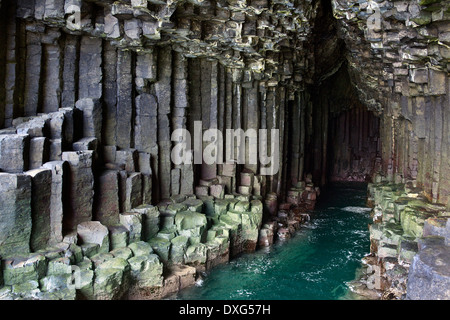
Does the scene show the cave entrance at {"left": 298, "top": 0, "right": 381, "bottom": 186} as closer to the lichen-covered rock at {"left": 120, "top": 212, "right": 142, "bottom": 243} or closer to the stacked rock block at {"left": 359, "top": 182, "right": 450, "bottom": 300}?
the stacked rock block at {"left": 359, "top": 182, "right": 450, "bottom": 300}

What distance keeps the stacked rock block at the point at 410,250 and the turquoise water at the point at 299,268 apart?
964 mm

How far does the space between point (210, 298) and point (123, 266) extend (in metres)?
2.43

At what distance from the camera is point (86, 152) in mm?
10289

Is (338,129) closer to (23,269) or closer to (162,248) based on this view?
(162,248)

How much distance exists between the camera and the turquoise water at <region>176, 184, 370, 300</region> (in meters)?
10.2

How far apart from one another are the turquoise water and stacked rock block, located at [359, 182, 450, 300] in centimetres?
96

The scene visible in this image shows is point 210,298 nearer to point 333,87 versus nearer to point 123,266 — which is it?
point 123,266

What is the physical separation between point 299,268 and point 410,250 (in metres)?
3.62

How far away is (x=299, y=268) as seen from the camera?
12.0m

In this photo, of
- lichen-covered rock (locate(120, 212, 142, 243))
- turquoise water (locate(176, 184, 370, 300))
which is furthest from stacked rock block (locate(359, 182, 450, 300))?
lichen-covered rock (locate(120, 212, 142, 243))

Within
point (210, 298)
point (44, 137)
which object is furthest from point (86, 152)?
point (210, 298)

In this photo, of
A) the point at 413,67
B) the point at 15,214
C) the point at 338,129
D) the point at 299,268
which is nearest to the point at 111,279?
the point at 15,214

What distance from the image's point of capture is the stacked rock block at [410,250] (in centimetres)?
645

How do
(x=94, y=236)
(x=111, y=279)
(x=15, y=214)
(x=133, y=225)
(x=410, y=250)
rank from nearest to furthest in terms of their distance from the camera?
1. (x=15, y=214)
2. (x=111, y=279)
3. (x=410, y=250)
4. (x=94, y=236)
5. (x=133, y=225)
